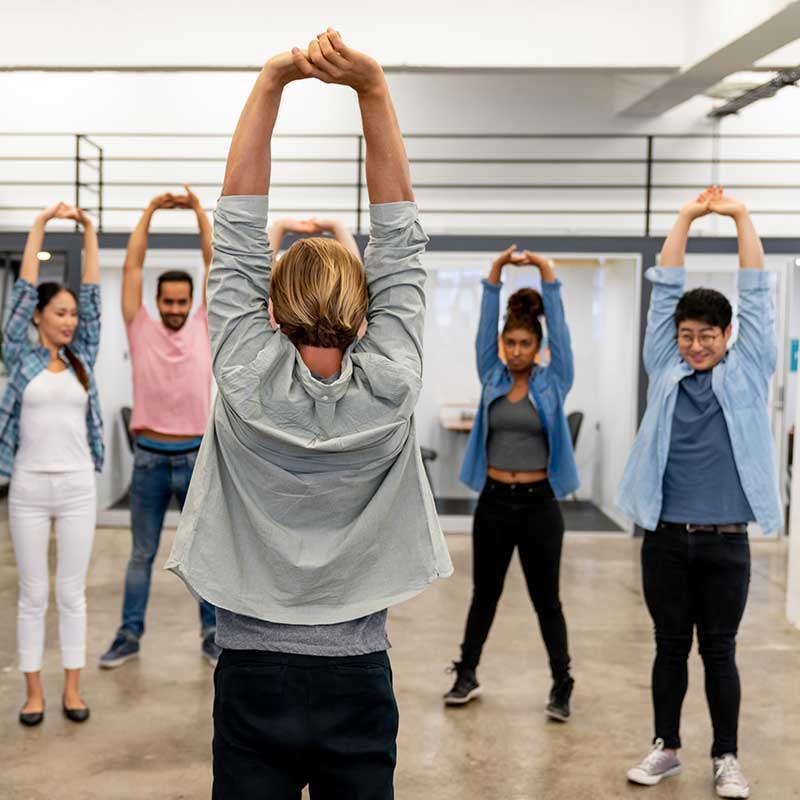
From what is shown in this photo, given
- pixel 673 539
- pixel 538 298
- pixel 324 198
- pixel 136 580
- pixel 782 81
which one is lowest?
pixel 136 580

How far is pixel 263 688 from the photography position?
159cm

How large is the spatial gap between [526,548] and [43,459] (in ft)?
6.13

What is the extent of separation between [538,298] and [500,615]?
229 cm

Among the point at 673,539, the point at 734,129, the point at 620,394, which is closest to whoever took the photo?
the point at 673,539

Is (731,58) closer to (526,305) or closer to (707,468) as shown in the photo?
(526,305)

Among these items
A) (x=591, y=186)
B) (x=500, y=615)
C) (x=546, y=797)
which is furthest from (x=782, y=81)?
(x=546, y=797)

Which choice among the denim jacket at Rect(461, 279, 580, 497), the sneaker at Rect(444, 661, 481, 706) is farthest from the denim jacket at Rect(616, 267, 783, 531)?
the sneaker at Rect(444, 661, 481, 706)

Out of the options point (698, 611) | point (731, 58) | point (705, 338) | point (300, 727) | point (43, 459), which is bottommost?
point (698, 611)

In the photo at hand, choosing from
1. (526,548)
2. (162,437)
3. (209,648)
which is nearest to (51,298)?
(162,437)

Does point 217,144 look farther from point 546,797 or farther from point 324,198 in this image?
point 546,797

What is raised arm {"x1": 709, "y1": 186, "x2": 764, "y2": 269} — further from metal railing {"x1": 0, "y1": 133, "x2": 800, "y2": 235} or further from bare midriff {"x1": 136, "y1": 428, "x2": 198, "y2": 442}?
metal railing {"x1": 0, "y1": 133, "x2": 800, "y2": 235}

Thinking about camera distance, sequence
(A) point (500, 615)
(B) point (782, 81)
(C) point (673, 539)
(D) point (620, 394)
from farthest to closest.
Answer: (D) point (620, 394) < (B) point (782, 81) < (A) point (500, 615) < (C) point (673, 539)

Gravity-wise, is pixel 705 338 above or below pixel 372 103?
below

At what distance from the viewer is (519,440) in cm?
405
